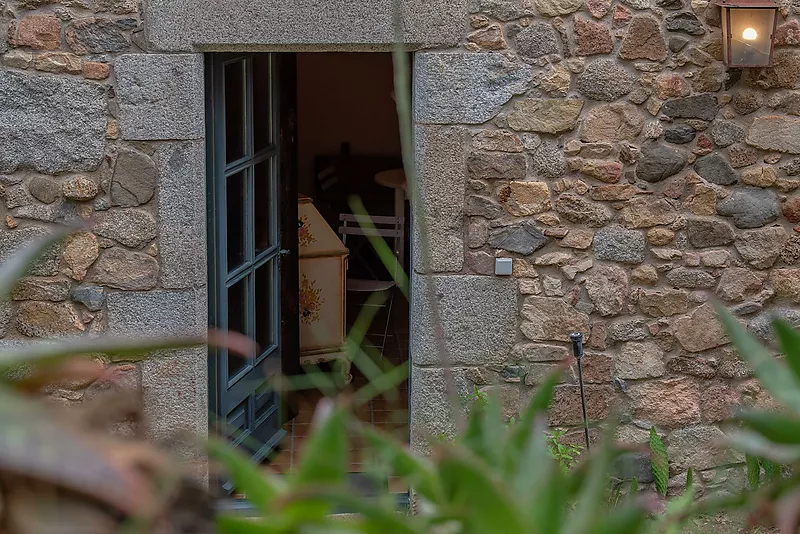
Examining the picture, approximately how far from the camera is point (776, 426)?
86cm

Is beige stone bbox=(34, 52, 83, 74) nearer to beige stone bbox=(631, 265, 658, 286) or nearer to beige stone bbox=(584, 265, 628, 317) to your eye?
beige stone bbox=(584, 265, 628, 317)

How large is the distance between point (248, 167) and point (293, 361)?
1.33 m

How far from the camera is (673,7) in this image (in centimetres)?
369

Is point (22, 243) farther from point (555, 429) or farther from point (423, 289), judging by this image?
point (555, 429)

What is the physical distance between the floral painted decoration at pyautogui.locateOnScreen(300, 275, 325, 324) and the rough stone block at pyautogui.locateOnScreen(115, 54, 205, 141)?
6.76 feet

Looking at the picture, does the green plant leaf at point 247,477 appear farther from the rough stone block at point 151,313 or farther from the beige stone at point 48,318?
the beige stone at point 48,318

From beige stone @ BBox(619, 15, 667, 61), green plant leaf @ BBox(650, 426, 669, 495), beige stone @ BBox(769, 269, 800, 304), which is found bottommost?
green plant leaf @ BBox(650, 426, 669, 495)

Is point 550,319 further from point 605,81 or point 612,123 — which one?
point 605,81

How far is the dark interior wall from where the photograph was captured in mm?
8586

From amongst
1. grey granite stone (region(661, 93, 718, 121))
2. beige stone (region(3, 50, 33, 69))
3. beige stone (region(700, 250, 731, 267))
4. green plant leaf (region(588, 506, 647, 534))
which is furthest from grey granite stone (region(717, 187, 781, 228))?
green plant leaf (region(588, 506, 647, 534))

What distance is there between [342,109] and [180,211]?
513 cm

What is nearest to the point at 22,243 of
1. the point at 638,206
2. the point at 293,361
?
the point at 293,361

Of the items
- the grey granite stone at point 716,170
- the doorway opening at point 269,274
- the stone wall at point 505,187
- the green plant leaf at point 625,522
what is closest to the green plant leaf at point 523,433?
the green plant leaf at point 625,522

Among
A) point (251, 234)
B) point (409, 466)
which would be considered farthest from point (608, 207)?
point (409, 466)
